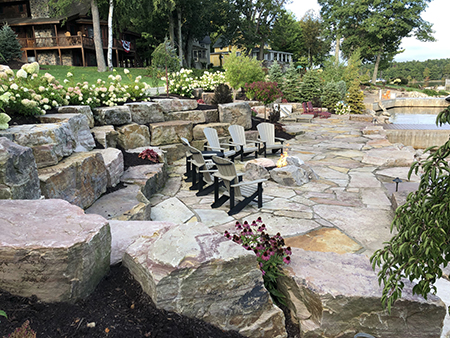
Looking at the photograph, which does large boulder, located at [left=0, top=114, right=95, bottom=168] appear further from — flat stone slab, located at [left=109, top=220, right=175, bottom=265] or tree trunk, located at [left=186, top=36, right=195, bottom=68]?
tree trunk, located at [left=186, top=36, right=195, bottom=68]

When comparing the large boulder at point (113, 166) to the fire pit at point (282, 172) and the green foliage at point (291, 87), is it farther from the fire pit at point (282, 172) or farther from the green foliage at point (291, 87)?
the green foliage at point (291, 87)

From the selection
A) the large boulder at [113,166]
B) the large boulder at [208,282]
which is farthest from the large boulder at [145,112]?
the large boulder at [208,282]

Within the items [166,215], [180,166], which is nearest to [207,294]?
[166,215]

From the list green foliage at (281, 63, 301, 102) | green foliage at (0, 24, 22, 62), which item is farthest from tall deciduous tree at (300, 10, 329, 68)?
green foliage at (0, 24, 22, 62)

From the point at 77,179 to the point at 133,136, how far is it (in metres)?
3.49

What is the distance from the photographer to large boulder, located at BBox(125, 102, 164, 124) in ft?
26.7

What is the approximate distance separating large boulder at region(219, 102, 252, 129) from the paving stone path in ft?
7.78

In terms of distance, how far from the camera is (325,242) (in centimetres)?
374

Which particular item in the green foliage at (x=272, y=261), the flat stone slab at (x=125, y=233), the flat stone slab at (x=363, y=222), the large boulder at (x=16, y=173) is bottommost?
the flat stone slab at (x=363, y=222)

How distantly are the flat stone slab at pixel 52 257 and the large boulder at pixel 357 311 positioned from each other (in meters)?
1.44

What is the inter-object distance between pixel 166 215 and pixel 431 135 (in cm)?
1204

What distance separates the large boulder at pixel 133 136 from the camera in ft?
23.9

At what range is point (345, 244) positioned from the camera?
370cm

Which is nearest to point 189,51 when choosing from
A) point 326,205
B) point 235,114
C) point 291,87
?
point 291,87
